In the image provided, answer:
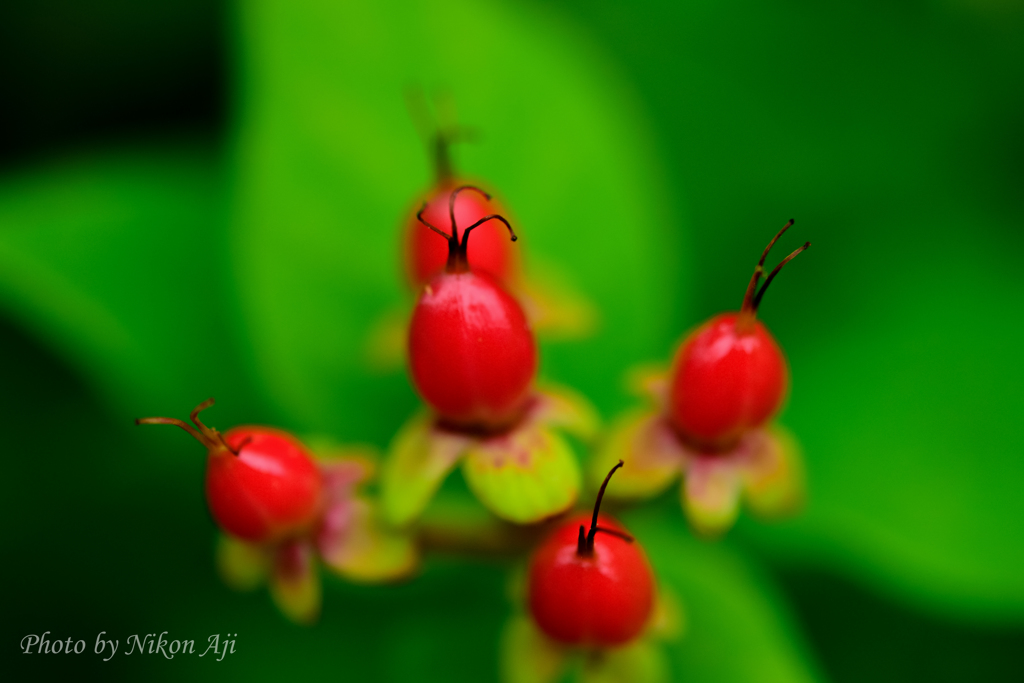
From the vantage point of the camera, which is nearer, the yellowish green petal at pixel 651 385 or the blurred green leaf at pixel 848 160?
the yellowish green petal at pixel 651 385

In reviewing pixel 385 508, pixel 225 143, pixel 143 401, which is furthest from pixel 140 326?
pixel 385 508

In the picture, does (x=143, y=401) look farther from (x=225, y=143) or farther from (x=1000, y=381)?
(x=1000, y=381)

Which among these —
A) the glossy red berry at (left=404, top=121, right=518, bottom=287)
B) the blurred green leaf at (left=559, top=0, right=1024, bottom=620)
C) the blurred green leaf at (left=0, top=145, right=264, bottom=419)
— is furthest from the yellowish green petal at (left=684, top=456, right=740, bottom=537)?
the blurred green leaf at (left=0, top=145, right=264, bottom=419)

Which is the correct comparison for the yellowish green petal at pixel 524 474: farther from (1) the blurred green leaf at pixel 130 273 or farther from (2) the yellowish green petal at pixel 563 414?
(1) the blurred green leaf at pixel 130 273

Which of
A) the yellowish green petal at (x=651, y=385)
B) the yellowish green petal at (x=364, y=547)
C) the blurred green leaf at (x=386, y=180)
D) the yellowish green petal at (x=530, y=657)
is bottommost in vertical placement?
the yellowish green petal at (x=530, y=657)

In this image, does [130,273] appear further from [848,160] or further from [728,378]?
[848,160]

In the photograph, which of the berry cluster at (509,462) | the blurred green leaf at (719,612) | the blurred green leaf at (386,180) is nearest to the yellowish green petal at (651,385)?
the berry cluster at (509,462)

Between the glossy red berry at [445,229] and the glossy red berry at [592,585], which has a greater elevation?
the glossy red berry at [445,229]
